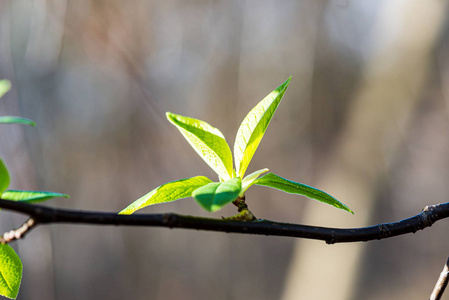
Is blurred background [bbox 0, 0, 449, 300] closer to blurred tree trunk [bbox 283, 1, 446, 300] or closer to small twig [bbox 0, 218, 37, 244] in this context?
blurred tree trunk [bbox 283, 1, 446, 300]

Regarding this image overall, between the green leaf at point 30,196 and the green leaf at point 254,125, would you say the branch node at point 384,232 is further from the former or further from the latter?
the green leaf at point 30,196

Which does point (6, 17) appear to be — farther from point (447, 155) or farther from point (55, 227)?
point (447, 155)

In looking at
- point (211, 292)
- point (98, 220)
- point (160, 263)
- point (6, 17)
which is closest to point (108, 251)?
point (160, 263)

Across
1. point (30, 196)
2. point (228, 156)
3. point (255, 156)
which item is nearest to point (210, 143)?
point (228, 156)

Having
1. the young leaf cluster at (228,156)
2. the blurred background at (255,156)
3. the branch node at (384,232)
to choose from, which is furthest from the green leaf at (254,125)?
the blurred background at (255,156)

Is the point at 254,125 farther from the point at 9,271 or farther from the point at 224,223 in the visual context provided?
the point at 9,271

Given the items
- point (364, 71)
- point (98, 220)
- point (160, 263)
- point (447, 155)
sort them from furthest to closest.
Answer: point (160, 263)
point (364, 71)
point (447, 155)
point (98, 220)
